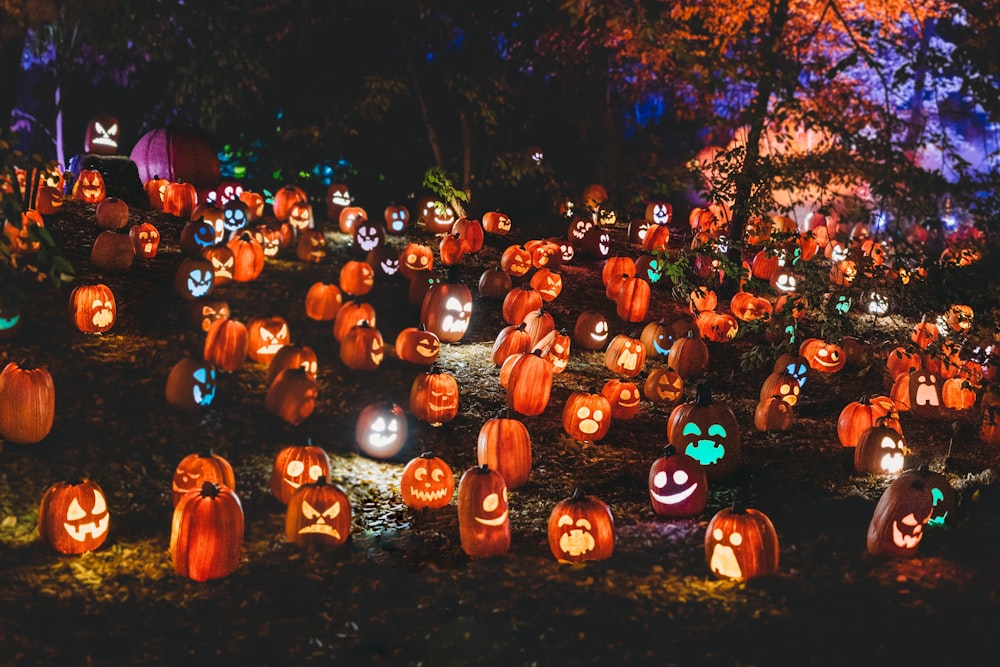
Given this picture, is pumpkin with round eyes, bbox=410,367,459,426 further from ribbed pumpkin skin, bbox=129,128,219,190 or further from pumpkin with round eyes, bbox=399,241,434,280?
ribbed pumpkin skin, bbox=129,128,219,190

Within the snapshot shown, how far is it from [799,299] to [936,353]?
1.70 metres

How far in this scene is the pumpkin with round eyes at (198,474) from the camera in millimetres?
7316

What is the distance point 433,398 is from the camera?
979 centimetres

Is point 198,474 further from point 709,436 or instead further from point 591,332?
point 591,332

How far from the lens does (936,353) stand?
9617 mm

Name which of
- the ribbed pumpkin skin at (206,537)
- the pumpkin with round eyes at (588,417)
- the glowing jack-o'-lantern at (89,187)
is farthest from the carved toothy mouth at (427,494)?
the glowing jack-o'-lantern at (89,187)

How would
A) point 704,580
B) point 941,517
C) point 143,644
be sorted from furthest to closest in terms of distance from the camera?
point 941,517 < point 704,580 < point 143,644

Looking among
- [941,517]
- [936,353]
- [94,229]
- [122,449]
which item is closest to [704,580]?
[941,517]

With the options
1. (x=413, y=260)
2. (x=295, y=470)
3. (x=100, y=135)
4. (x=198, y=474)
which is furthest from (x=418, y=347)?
(x=100, y=135)

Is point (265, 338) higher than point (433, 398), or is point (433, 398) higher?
point (265, 338)

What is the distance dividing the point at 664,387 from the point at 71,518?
22.1 ft

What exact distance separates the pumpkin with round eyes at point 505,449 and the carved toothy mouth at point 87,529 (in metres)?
3.17

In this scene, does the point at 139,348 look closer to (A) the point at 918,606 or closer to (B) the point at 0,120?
(B) the point at 0,120

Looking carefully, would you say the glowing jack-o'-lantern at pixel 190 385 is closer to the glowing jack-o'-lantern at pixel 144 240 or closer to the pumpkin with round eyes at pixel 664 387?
the glowing jack-o'-lantern at pixel 144 240
